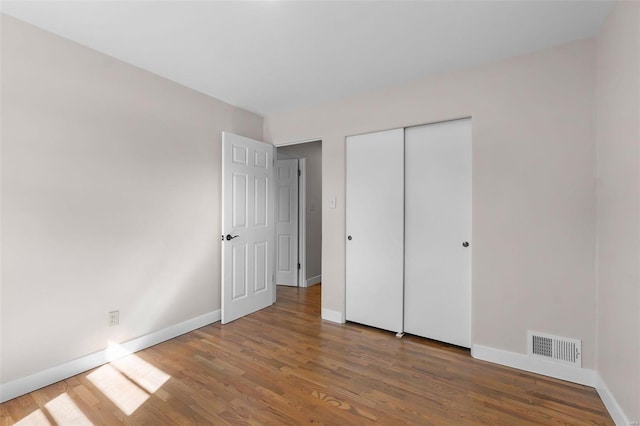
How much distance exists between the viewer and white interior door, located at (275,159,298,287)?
187 inches

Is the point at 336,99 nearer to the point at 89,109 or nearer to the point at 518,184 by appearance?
the point at 518,184

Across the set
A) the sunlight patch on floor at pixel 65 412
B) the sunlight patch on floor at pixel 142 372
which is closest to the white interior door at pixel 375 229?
the sunlight patch on floor at pixel 142 372

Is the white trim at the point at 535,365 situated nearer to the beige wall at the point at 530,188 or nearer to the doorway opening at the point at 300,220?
the beige wall at the point at 530,188

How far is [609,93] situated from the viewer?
188 cm

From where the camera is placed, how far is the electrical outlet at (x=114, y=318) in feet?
7.98

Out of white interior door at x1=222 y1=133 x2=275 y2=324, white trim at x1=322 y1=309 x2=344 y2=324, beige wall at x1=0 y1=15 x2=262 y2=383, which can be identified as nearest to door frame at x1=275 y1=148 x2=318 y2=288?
white interior door at x1=222 y1=133 x2=275 y2=324

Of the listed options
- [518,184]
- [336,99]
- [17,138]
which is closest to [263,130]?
[336,99]

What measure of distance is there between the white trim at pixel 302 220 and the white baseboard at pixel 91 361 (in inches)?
70.0

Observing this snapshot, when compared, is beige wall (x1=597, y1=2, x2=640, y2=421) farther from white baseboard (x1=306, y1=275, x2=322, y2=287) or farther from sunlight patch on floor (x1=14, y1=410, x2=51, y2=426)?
white baseboard (x1=306, y1=275, x2=322, y2=287)

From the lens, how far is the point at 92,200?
7.60 ft

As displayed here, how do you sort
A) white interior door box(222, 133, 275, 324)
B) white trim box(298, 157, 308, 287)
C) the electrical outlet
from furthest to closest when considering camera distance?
white trim box(298, 157, 308, 287), white interior door box(222, 133, 275, 324), the electrical outlet

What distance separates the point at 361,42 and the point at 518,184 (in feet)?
5.36

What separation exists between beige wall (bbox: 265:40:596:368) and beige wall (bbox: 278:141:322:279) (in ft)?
7.52

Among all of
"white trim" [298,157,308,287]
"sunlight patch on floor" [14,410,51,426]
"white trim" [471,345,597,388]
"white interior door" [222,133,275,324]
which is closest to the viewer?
"sunlight patch on floor" [14,410,51,426]
